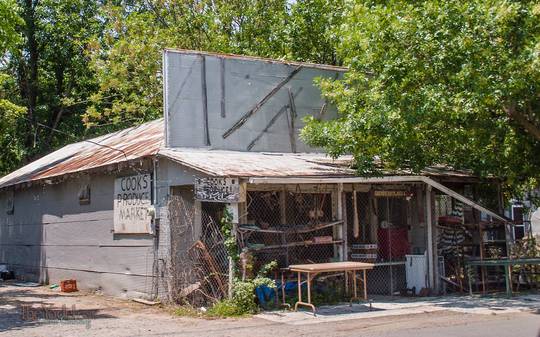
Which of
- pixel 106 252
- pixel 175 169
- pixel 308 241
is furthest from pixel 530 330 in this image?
pixel 106 252

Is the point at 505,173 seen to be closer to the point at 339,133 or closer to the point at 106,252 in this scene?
the point at 339,133

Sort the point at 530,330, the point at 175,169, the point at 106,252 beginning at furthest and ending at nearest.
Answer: the point at 106,252, the point at 175,169, the point at 530,330

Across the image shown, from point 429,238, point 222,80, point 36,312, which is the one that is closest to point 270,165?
point 222,80

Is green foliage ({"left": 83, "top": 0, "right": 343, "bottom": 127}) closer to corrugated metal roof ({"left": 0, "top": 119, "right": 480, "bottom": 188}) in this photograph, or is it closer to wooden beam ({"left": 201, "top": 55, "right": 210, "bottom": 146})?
corrugated metal roof ({"left": 0, "top": 119, "right": 480, "bottom": 188})

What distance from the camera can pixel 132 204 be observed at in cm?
1437

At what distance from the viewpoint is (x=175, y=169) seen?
13.1m

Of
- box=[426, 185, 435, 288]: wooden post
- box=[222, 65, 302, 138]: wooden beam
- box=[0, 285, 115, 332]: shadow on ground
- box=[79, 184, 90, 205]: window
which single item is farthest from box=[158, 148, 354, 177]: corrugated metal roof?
box=[79, 184, 90, 205]: window

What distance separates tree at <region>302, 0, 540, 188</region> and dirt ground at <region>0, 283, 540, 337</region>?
142 inches

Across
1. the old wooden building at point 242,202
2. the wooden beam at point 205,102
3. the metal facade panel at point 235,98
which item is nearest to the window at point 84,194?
the old wooden building at point 242,202

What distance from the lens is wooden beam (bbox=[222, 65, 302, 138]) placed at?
1519cm

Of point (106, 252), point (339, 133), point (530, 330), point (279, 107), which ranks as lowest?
point (530, 330)

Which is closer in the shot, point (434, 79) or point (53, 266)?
point (434, 79)

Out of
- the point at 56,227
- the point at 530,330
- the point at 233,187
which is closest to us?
the point at 530,330

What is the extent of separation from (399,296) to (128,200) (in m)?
6.54
